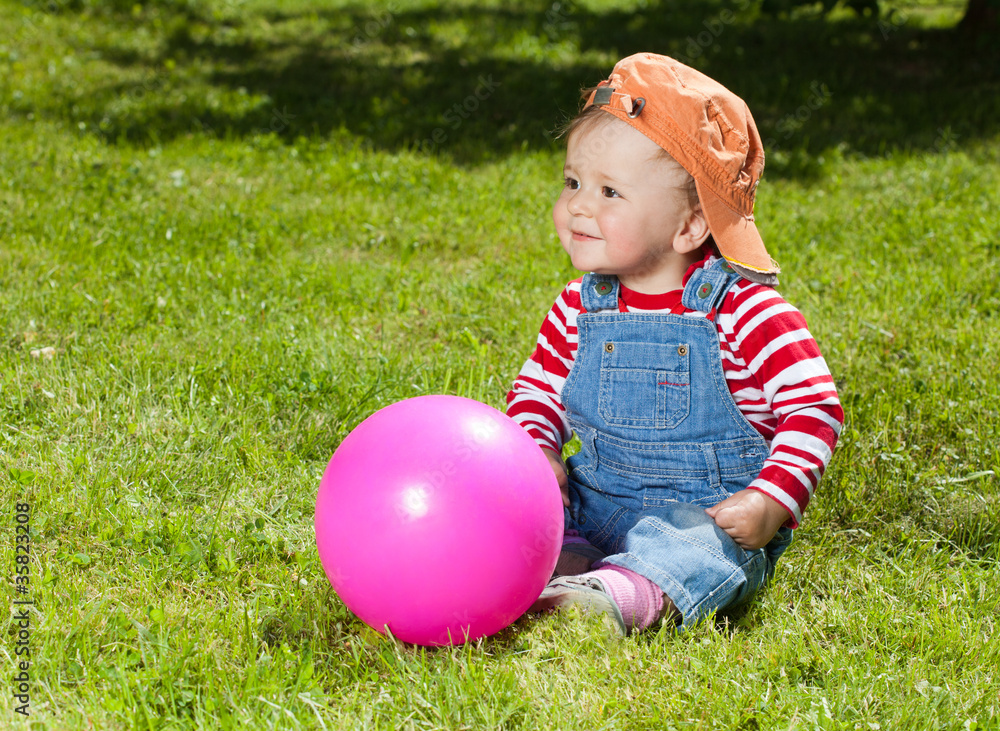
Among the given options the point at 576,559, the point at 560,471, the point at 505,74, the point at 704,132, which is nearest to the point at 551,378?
the point at 560,471

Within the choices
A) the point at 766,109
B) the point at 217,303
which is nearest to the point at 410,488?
the point at 217,303

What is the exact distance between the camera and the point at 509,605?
244cm

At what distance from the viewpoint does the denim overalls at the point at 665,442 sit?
8.91ft

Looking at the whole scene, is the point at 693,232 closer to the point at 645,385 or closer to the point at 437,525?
the point at 645,385

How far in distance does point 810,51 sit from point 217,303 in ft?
25.6

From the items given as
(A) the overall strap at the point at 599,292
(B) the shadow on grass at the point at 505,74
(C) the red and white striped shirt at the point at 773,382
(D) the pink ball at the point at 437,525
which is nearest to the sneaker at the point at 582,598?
(D) the pink ball at the point at 437,525

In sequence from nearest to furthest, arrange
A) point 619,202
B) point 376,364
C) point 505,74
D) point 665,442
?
point 619,202 → point 665,442 → point 376,364 → point 505,74

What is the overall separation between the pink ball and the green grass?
5.5 inches

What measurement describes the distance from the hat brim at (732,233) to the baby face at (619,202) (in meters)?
0.08

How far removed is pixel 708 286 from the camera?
2852 mm

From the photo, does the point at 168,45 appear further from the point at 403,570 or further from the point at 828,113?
the point at 403,570

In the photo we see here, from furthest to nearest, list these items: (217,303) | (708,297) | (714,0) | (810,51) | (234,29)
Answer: (714,0)
(234,29)
(810,51)
(217,303)
(708,297)

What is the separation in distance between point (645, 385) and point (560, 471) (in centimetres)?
38

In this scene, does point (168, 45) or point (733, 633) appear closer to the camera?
point (733, 633)
